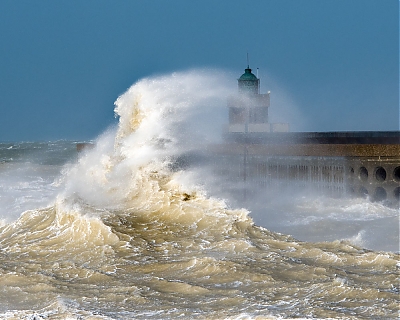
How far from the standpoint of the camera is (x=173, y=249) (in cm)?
794

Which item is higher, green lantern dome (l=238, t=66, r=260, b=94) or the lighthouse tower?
green lantern dome (l=238, t=66, r=260, b=94)

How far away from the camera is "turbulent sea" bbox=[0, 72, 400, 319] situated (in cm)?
582

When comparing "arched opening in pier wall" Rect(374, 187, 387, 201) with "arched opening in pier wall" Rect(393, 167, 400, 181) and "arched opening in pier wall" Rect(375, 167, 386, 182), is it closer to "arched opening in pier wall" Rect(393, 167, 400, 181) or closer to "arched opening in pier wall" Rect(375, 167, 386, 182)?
"arched opening in pier wall" Rect(375, 167, 386, 182)

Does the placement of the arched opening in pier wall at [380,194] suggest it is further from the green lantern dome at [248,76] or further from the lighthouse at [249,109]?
the green lantern dome at [248,76]

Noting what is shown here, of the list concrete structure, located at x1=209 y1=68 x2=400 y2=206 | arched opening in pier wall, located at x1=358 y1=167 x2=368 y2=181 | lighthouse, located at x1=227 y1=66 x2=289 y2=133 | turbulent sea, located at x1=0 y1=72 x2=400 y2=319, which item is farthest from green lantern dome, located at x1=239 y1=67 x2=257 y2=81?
turbulent sea, located at x1=0 y1=72 x2=400 y2=319

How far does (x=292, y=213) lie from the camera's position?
12508 mm

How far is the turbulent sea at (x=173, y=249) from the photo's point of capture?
5.82 m

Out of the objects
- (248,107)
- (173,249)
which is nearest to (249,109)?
(248,107)

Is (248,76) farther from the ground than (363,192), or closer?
farther from the ground

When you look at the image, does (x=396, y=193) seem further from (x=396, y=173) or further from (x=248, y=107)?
(x=248, y=107)

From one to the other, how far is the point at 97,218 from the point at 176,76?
749 centimetres

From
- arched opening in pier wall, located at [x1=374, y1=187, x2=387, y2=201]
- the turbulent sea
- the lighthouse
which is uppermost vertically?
the lighthouse

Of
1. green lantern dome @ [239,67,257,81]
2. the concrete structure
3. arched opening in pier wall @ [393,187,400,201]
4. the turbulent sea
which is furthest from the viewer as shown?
green lantern dome @ [239,67,257,81]

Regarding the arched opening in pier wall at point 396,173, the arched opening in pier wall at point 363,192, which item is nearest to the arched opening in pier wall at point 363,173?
the arched opening in pier wall at point 363,192
